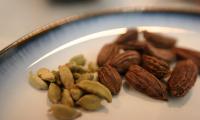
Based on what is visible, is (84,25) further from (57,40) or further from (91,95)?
(91,95)

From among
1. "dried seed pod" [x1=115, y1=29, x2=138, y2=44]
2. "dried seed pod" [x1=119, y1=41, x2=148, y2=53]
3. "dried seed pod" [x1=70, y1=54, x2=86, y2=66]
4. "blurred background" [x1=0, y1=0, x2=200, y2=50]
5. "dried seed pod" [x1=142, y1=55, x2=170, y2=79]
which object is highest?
"blurred background" [x1=0, y1=0, x2=200, y2=50]

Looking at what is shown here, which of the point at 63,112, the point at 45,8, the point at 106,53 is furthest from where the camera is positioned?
the point at 45,8

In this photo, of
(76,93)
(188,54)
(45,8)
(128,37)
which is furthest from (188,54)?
(45,8)

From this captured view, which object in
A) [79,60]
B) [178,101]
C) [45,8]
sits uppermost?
[45,8]

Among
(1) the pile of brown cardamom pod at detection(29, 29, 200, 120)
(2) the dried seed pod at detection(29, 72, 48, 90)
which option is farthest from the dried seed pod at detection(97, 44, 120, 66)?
(2) the dried seed pod at detection(29, 72, 48, 90)

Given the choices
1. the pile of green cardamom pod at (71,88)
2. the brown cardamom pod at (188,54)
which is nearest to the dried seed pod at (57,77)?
the pile of green cardamom pod at (71,88)

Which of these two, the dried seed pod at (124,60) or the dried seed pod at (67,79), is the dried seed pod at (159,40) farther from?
the dried seed pod at (67,79)

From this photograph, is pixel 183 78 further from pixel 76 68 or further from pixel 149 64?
pixel 76 68

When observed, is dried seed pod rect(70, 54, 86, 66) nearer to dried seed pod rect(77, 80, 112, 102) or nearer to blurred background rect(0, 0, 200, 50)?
dried seed pod rect(77, 80, 112, 102)
